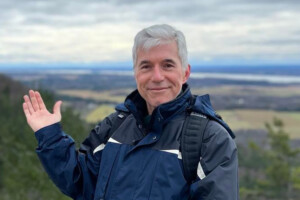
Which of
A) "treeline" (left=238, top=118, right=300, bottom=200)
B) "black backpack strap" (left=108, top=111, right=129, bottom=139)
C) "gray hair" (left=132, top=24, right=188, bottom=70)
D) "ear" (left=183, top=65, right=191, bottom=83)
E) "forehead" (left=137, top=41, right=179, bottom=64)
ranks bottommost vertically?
"treeline" (left=238, top=118, right=300, bottom=200)

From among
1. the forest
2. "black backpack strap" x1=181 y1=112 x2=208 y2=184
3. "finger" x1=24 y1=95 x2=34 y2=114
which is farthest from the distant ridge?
"black backpack strap" x1=181 y1=112 x2=208 y2=184

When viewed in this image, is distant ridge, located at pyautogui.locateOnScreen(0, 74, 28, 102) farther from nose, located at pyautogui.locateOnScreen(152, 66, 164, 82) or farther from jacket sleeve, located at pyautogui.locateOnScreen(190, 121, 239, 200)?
jacket sleeve, located at pyautogui.locateOnScreen(190, 121, 239, 200)

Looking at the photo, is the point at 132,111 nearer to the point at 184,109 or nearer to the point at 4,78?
the point at 184,109

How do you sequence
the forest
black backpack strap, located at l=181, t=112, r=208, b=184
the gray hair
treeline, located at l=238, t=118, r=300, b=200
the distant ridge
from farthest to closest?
the distant ridge → treeline, located at l=238, t=118, r=300, b=200 → the forest → the gray hair → black backpack strap, located at l=181, t=112, r=208, b=184

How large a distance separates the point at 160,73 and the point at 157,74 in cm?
2

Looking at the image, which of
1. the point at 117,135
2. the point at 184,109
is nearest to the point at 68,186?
the point at 117,135

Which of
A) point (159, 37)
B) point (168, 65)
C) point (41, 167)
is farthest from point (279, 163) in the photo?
point (159, 37)

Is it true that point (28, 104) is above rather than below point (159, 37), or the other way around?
Answer: below

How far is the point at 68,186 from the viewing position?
3301 mm

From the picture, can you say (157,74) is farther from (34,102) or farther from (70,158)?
(34,102)

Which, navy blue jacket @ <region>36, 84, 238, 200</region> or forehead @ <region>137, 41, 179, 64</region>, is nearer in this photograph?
navy blue jacket @ <region>36, 84, 238, 200</region>

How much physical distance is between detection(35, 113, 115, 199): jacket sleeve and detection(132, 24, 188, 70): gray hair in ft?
2.34

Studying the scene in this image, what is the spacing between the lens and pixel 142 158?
9.37 ft

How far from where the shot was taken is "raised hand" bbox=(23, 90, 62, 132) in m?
3.28
